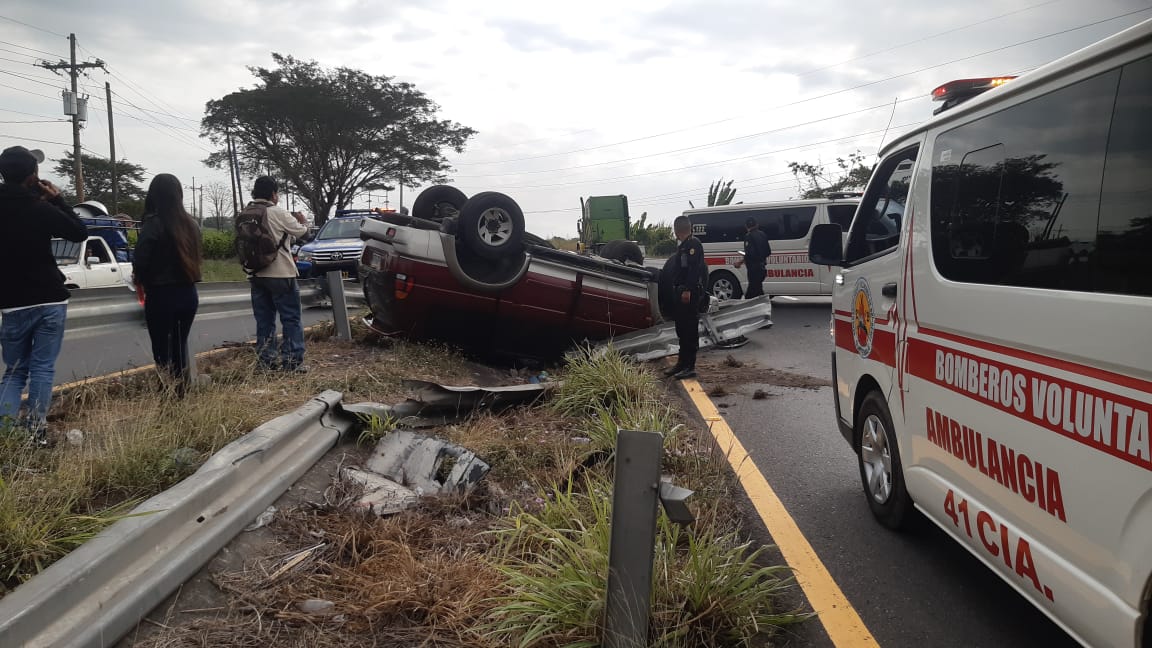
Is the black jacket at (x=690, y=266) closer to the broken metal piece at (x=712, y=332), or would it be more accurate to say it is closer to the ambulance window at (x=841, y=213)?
the broken metal piece at (x=712, y=332)

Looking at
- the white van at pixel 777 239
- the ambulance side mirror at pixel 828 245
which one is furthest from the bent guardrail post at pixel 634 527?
the white van at pixel 777 239

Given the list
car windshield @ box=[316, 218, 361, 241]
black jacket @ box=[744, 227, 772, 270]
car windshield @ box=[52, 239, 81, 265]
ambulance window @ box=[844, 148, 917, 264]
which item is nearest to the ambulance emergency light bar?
ambulance window @ box=[844, 148, 917, 264]

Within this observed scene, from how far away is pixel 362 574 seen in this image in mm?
3061

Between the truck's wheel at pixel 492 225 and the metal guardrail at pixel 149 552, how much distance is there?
12.2 feet

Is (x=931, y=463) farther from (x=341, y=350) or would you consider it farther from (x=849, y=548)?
(x=341, y=350)

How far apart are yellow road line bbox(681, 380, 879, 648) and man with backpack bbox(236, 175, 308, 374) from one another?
3.84 m

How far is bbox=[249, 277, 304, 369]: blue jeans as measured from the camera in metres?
6.71

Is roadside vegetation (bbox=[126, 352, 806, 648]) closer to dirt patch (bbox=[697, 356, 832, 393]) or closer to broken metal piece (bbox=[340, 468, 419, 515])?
broken metal piece (bbox=[340, 468, 419, 515])

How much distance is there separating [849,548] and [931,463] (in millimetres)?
725

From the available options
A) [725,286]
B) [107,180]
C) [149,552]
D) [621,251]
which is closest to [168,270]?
[149,552]

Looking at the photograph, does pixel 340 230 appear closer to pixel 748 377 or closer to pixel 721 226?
pixel 721 226

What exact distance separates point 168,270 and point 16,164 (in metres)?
1.12

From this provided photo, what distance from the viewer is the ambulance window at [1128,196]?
2.00m

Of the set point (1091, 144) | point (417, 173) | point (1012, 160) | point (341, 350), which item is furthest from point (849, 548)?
point (417, 173)
